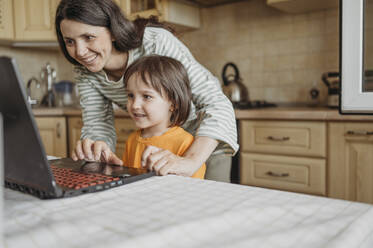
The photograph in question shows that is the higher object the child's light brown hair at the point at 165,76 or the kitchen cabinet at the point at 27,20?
the kitchen cabinet at the point at 27,20

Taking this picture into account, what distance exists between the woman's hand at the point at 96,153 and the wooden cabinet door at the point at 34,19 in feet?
7.09

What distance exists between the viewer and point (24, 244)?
1.10 ft

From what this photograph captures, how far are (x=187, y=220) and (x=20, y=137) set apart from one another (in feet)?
0.76

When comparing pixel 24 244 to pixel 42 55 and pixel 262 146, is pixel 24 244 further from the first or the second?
pixel 42 55

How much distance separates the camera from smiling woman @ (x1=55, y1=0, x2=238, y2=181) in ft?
2.82

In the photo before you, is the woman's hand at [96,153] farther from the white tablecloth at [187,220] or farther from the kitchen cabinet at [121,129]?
the kitchen cabinet at [121,129]

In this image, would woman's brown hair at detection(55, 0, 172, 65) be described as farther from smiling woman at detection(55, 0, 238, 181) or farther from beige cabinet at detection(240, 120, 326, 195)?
beige cabinet at detection(240, 120, 326, 195)

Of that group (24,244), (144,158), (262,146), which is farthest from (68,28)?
(262,146)

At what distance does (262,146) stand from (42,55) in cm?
234

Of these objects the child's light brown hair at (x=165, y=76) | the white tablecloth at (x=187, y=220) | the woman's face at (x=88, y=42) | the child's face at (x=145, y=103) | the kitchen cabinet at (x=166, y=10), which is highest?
the kitchen cabinet at (x=166, y=10)

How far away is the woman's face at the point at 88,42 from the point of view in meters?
→ 0.95

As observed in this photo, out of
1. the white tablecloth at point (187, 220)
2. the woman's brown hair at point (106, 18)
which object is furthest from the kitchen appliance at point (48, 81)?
the white tablecloth at point (187, 220)

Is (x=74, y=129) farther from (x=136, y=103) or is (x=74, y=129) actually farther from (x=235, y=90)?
(x=136, y=103)

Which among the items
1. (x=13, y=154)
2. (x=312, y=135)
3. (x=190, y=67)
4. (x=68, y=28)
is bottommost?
(x=312, y=135)
